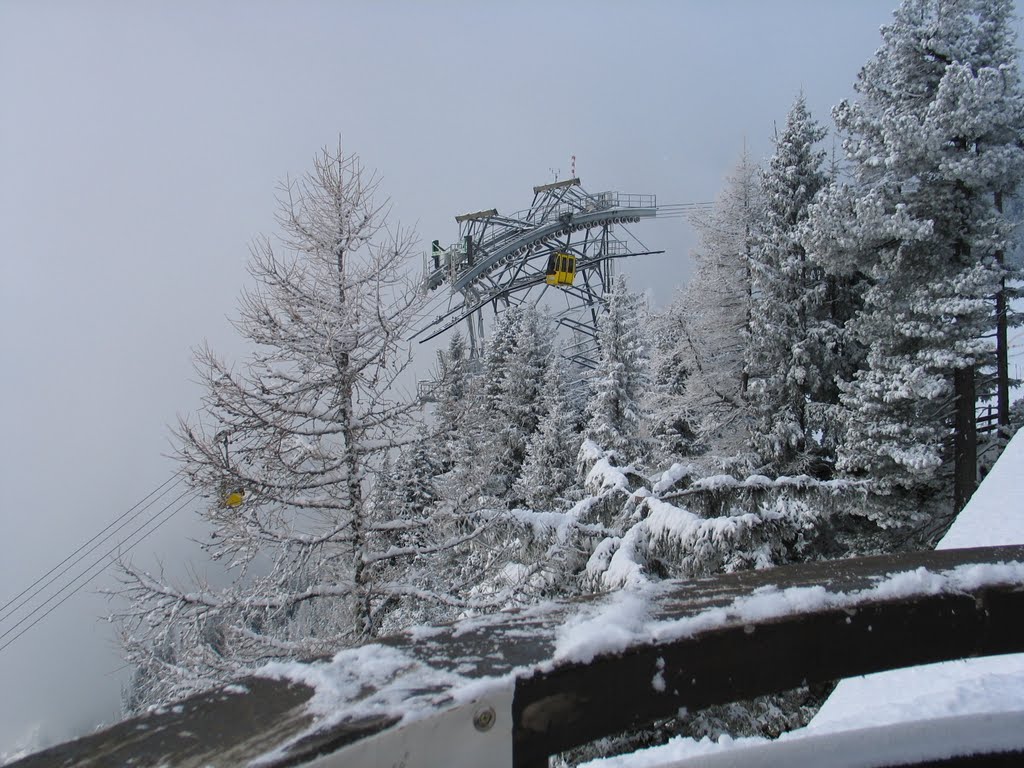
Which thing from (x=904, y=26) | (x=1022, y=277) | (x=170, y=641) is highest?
(x=904, y=26)

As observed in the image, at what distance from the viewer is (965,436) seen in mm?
12328

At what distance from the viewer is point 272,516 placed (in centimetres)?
781

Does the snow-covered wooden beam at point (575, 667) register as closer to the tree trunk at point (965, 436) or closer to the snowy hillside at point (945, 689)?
the snowy hillside at point (945, 689)

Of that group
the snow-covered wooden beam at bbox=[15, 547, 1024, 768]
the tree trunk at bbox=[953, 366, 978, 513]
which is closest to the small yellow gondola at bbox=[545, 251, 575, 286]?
the tree trunk at bbox=[953, 366, 978, 513]

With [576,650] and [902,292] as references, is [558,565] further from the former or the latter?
[902,292]

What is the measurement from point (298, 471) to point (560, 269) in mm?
24321

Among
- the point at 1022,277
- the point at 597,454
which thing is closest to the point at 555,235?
the point at 1022,277

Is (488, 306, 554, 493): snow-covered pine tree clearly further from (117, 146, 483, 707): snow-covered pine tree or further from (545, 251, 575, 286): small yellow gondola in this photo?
(117, 146, 483, 707): snow-covered pine tree

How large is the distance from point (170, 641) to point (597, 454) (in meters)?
6.28

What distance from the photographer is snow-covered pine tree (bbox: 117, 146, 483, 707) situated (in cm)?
725

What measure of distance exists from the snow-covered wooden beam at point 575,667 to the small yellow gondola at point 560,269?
29.8 meters

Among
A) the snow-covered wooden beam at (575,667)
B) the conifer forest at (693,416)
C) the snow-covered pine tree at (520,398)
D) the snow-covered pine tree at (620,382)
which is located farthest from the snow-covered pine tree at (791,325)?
the snow-covered wooden beam at (575,667)

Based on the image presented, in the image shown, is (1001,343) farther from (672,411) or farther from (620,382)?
(620,382)

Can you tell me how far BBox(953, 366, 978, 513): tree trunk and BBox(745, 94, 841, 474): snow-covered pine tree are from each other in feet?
8.55
